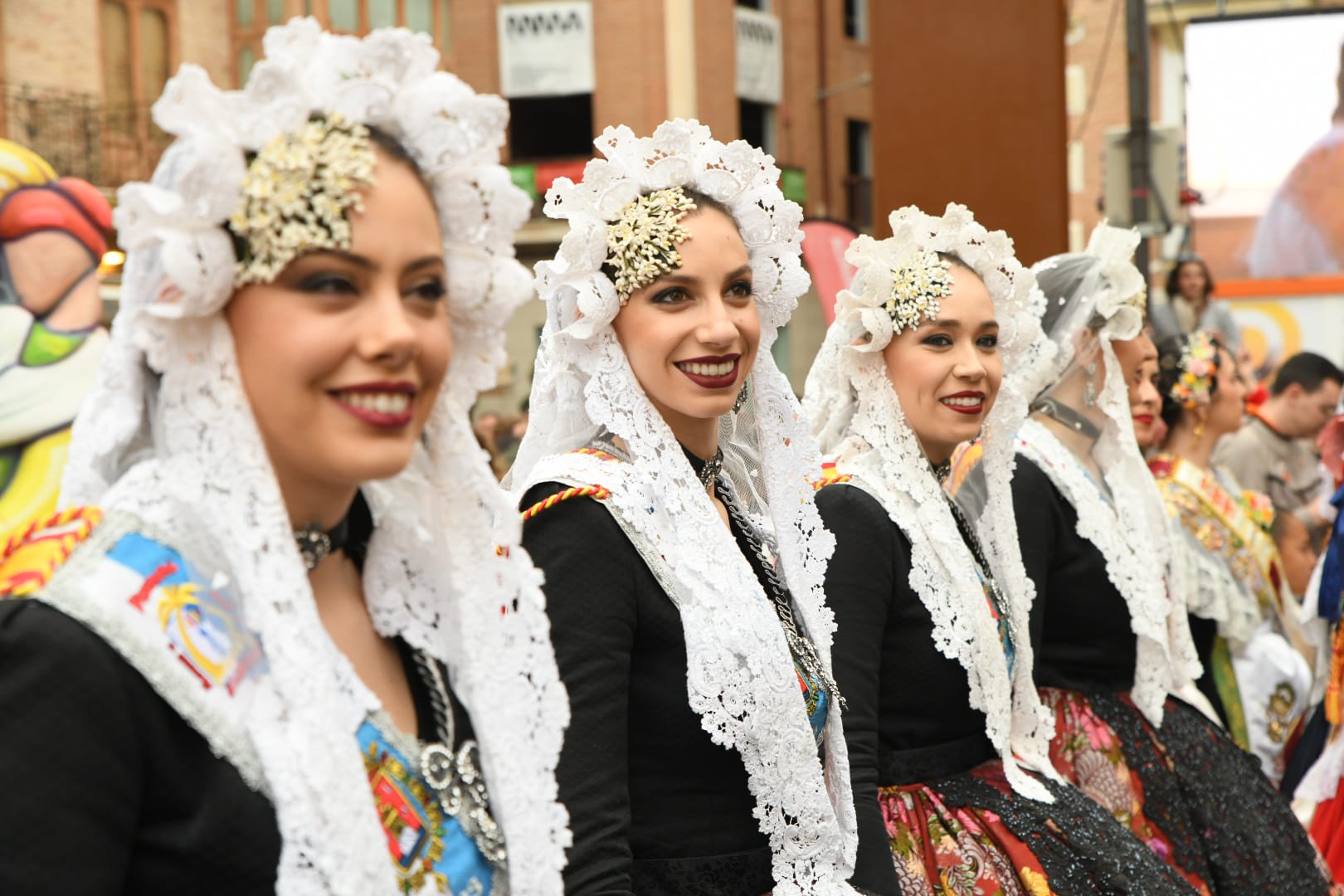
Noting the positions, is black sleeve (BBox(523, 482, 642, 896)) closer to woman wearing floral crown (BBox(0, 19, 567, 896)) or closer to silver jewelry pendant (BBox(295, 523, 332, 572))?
woman wearing floral crown (BBox(0, 19, 567, 896))

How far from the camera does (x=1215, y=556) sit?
5.54 metres

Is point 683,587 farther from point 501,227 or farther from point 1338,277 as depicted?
point 1338,277

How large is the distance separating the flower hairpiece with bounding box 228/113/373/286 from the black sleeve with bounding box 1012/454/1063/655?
2.62m

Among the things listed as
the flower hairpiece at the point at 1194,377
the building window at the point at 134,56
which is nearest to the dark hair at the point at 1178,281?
the flower hairpiece at the point at 1194,377

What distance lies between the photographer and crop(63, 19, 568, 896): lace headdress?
1597 mm

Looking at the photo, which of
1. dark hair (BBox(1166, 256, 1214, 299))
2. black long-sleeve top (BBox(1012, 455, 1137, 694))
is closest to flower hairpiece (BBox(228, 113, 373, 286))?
black long-sleeve top (BBox(1012, 455, 1137, 694))

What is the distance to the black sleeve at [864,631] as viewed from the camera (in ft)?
9.55

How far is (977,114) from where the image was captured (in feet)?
20.0

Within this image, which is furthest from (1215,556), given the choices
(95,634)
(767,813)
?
(95,634)

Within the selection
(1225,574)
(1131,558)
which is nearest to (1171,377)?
(1225,574)

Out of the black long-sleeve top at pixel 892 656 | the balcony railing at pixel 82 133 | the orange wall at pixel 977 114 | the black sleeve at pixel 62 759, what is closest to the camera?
the black sleeve at pixel 62 759

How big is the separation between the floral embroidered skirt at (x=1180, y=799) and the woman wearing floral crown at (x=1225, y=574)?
1128mm

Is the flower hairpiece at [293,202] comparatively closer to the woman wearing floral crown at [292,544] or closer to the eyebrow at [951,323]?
the woman wearing floral crown at [292,544]

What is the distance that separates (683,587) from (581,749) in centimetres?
32
